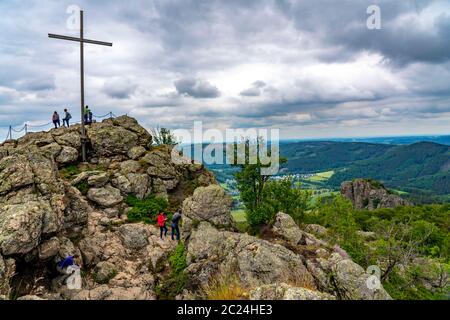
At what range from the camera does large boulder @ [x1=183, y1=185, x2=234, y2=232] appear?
2699 centimetres

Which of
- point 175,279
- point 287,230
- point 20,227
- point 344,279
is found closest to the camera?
point 344,279

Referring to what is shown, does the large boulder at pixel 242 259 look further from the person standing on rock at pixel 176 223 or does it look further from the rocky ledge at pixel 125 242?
the person standing on rock at pixel 176 223

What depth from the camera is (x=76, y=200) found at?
87.3 ft

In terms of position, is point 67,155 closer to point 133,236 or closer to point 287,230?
point 133,236

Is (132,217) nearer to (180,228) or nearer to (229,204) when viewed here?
(180,228)

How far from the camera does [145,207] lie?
31.0 metres

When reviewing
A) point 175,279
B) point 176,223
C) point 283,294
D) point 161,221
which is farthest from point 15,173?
point 283,294

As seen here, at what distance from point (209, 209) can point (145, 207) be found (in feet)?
24.2

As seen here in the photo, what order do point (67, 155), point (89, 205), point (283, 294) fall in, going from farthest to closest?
point (67, 155) → point (89, 205) → point (283, 294)

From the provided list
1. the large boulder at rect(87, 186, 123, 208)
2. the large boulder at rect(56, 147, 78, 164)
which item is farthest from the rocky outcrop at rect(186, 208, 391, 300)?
the large boulder at rect(56, 147, 78, 164)

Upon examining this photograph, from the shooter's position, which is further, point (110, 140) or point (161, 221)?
point (110, 140)

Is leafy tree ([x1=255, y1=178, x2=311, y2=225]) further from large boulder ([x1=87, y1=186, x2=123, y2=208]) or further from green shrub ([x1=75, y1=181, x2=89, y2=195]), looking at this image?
green shrub ([x1=75, y1=181, x2=89, y2=195])

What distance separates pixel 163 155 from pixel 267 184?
698 inches

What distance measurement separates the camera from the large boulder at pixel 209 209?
88.6ft
